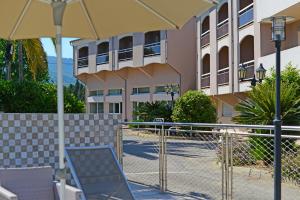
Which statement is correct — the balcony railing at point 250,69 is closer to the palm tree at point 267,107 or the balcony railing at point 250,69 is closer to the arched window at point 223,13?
the arched window at point 223,13

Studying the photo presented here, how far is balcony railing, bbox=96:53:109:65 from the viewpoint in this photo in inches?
1656

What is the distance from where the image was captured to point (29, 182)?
16.3 ft

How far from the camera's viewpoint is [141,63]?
1469 inches

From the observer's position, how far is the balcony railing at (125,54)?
39.0m

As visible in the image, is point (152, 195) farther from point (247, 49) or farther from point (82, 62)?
point (82, 62)

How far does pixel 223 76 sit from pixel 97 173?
2355cm

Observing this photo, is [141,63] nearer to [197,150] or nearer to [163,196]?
[197,150]

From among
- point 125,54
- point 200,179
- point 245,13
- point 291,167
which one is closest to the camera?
point 291,167

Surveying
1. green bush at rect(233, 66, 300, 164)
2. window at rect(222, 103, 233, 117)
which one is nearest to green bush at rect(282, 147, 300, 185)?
green bush at rect(233, 66, 300, 164)

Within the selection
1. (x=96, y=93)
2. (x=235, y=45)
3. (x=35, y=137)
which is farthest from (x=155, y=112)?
(x=35, y=137)

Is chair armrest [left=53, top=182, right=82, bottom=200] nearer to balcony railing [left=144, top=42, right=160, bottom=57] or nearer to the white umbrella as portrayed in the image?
the white umbrella

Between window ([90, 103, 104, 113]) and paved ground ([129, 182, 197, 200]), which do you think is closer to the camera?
paved ground ([129, 182, 197, 200])

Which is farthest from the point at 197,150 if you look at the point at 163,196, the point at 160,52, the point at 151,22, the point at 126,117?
the point at 126,117

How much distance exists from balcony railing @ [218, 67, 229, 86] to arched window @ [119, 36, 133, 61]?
11248 mm
